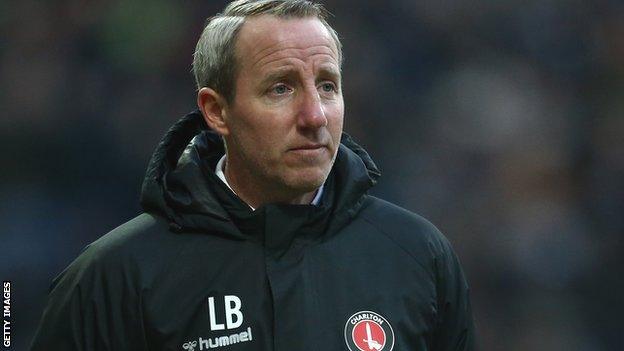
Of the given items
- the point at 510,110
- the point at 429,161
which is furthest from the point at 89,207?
the point at 510,110

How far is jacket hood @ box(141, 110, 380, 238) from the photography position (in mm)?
2867

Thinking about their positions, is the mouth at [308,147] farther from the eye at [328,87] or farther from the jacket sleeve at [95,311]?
the jacket sleeve at [95,311]

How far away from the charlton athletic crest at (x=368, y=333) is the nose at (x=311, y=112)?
18.3 inches

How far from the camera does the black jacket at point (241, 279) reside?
9.07ft

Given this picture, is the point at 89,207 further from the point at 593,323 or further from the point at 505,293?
the point at 593,323

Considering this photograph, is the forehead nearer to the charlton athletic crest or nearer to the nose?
the nose

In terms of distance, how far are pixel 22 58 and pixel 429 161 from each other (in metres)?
2.53

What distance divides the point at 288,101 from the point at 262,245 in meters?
0.36

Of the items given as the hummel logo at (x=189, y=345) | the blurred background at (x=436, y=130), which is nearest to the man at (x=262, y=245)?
the hummel logo at (x=189, y=345)

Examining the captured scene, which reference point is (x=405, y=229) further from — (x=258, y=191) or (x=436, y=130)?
(x=436, y=130)

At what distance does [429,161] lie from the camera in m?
7.29

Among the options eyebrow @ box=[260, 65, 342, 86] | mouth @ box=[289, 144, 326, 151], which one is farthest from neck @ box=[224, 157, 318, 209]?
eyebrow @ box=[260, 65, 342, 86]

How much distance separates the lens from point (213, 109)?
120 inches

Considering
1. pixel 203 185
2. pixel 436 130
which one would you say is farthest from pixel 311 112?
pixel 436 130
